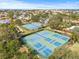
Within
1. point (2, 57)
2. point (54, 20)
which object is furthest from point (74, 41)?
point (54, 20)

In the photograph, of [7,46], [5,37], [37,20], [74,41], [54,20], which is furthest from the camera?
[37,20]

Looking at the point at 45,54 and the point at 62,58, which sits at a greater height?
the point at 62,58

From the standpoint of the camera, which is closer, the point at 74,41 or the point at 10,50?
the point at 10,50

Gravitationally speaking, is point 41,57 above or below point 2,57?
below

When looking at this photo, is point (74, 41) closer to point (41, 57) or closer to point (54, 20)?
point (41, 57)

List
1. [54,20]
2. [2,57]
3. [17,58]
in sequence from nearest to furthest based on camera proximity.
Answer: [2,57] < [17,58] < [54,20]

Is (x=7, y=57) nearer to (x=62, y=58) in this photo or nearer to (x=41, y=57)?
(x=41, y=57)

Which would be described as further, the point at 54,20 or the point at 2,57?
the point at 54,20

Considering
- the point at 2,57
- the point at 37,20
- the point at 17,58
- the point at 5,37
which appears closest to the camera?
the point at 2,57

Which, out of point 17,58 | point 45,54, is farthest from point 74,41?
point 17,58

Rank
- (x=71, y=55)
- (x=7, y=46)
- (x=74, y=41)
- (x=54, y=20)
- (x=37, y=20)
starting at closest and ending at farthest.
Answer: (x=71, y=55), (x=7, y=46), (x=74, y=41), (x=54, y=20), (x=37, y=20)
